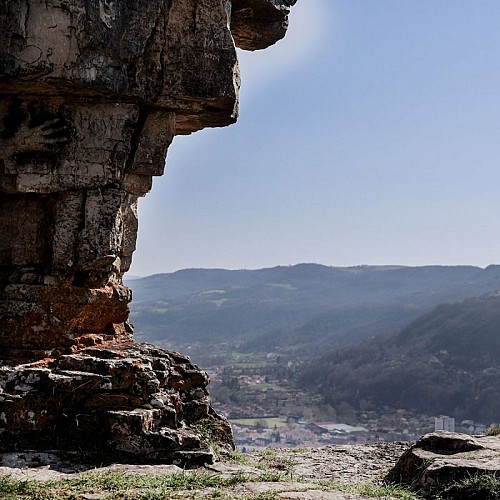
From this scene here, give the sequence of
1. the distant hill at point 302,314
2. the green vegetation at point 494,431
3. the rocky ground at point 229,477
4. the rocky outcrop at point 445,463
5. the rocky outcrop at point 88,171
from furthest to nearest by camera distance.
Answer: the distant hill at point 302,314
the green vegetation at point 494,431
the rocky outcrop at point 88,171
the rocky outcrop at point 445,463
the rocky ground at point 229,477

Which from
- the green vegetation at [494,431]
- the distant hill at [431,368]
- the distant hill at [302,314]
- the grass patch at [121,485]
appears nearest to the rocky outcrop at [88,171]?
the grass patch at [121,485]

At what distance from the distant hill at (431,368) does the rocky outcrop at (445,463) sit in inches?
1664

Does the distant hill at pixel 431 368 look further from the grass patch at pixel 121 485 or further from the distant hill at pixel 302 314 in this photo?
the grass patch at pixel 121 485

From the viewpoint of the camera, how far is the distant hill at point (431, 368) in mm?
61500

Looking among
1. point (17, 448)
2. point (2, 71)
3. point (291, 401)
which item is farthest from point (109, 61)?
point (291, 401)

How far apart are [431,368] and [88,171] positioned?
6185 centimetres

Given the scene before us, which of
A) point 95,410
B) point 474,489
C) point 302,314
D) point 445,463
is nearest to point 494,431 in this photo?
point 445,463

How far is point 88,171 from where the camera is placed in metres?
14.0

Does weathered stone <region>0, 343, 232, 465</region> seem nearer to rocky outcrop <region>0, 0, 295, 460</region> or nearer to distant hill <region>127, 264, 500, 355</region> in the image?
rocky outcrop <region>0, 0, 295, 460</region>

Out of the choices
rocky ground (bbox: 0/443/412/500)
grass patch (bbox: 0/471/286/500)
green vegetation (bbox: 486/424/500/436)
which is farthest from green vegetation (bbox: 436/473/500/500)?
green vegetation (bbox: 486/424/500/436)

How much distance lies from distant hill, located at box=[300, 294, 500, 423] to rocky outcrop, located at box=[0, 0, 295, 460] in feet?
148

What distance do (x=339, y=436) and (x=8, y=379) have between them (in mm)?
45173

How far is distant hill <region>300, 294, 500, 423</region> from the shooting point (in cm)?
6150

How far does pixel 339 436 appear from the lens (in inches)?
2157
